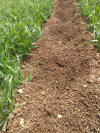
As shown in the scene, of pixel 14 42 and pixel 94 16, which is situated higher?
pixel 94 16

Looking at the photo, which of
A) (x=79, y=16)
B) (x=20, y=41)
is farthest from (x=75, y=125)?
(x=79, y=16)

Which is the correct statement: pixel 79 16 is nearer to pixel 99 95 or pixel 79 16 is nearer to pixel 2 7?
pixel 2 7

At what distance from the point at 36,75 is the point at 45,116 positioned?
1.88 feet

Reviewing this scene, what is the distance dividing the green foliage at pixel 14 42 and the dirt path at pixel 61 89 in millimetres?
106

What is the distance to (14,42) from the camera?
1938 mm

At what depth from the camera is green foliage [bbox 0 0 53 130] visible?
1.39 meters

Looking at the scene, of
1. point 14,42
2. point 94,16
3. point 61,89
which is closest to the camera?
point 61,89

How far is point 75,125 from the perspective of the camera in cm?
124

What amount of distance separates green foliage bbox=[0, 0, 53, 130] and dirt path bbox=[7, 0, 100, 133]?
0.35 ft

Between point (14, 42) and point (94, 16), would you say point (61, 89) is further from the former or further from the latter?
point (94, 16)

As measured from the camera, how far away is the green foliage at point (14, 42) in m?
1.39

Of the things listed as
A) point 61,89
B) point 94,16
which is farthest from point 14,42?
point 94,16

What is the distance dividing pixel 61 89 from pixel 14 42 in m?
0.91

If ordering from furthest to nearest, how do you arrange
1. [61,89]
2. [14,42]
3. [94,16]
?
[94,16]
[14,42]
[61,89]
